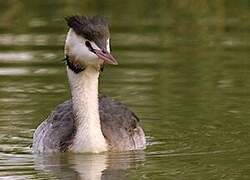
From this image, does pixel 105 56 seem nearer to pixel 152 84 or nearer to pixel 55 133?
pixel 55 133

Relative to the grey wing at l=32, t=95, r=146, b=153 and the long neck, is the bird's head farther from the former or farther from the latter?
the grey wing at l=32, t=95, r=146, b=153

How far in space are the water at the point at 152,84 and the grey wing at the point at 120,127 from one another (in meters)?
0.21

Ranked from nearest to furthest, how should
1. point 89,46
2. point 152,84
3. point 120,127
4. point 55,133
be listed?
point 89,46, point 55,133, point 120,127, point 152,84

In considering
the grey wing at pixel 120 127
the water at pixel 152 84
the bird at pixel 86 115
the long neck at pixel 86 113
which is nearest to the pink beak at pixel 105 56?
the bird at pixel 86 115

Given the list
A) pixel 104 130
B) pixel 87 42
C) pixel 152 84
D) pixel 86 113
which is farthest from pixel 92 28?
pixel 152 84

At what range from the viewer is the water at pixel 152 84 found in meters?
14.4

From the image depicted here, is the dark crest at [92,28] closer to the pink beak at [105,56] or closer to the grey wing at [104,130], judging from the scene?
the pink beak at [105,56]

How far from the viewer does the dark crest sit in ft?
47.6

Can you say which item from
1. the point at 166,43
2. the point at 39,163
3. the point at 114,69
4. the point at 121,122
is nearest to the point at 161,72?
the point at 114,69

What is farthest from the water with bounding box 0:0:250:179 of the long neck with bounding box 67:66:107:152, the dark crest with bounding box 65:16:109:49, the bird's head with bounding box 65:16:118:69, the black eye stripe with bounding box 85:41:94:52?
the dark crest with bounding box 65:16:109:49

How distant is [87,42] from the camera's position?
14.6 m

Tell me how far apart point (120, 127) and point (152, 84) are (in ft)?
11.2

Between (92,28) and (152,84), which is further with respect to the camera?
(152,84)

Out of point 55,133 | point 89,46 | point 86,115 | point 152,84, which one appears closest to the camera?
point 89,46
